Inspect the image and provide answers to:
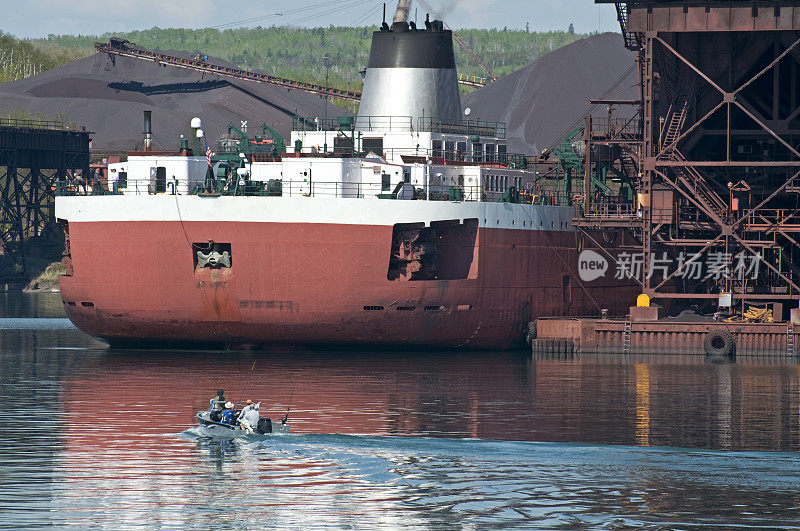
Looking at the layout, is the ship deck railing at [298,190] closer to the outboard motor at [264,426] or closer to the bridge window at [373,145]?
the bridge window at [373,145]

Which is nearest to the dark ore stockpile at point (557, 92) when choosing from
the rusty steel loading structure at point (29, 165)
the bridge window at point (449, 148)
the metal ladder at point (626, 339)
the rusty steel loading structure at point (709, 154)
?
the rusty steel loading structure at point (29, 165)

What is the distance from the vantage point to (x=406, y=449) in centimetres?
3778

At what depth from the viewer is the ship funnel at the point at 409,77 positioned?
75500 millimetres

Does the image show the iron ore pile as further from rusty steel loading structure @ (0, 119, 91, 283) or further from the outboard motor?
the outboard motor

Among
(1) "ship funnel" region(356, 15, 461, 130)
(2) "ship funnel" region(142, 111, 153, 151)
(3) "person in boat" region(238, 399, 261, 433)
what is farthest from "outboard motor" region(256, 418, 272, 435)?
(1) "ship funnel" region(356, 15, 461, 130)

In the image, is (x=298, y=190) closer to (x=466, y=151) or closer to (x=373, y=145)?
(x=373, y=145)

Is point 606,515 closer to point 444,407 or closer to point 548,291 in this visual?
point 444,407

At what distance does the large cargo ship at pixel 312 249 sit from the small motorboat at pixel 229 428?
2279 centimetres

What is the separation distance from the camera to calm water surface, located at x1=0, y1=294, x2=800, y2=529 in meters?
30.7

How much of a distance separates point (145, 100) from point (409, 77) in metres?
110

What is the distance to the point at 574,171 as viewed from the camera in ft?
283

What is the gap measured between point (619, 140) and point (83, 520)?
2090 inches

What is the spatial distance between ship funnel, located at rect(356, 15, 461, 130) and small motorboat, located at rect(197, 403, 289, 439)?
36.7 m

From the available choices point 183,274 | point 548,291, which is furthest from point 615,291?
point 183,274
